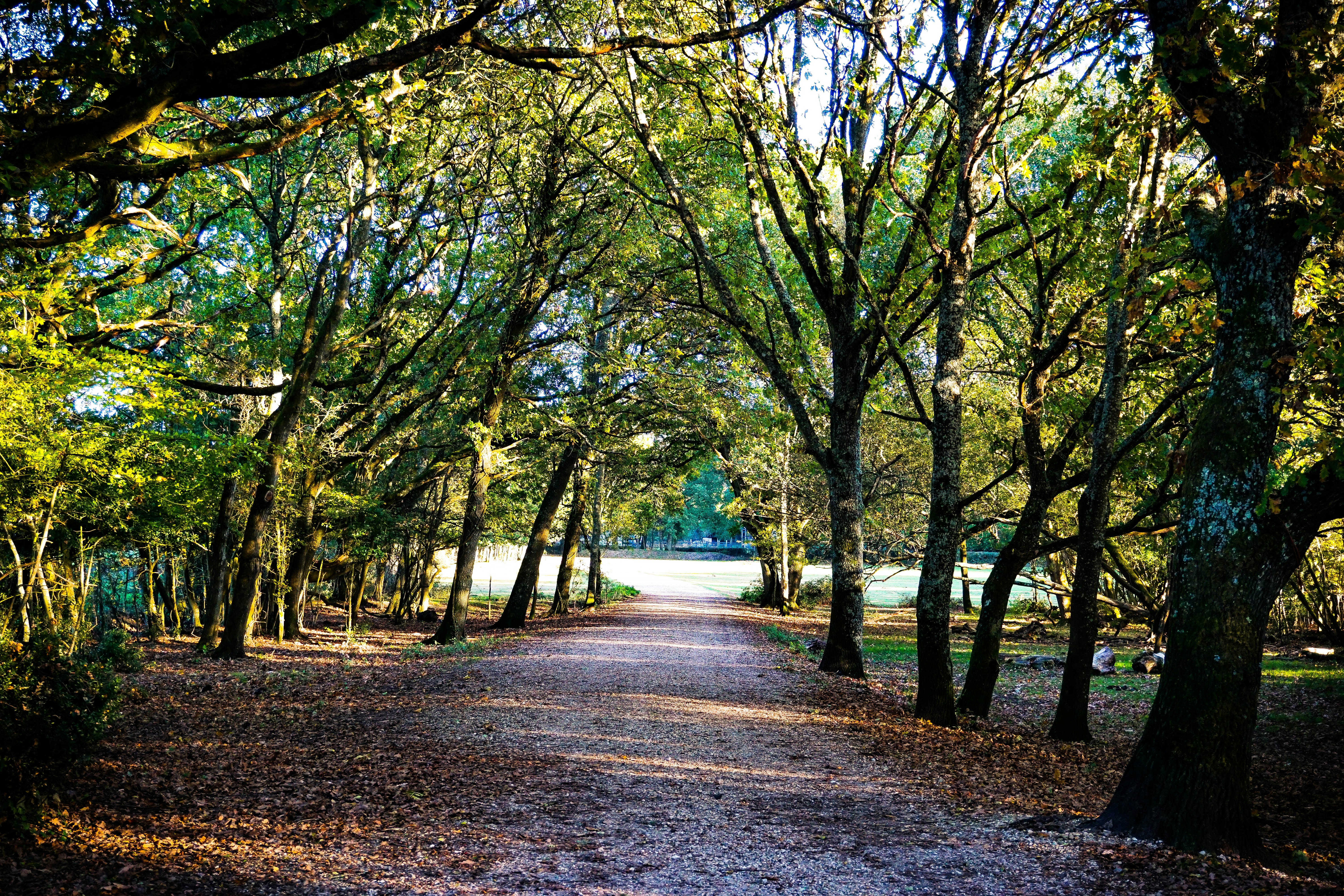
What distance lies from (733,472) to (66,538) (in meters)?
16.1

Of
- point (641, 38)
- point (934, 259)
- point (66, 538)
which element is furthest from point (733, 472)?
point (641, 38)

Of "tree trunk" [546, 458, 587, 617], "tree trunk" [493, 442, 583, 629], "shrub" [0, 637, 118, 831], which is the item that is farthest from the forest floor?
"tree trunk" [546, 458, 587, 617]

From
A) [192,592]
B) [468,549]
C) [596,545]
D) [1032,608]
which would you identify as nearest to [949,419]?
[468,549]

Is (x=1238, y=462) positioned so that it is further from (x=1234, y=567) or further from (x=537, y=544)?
(x=537, y=544)

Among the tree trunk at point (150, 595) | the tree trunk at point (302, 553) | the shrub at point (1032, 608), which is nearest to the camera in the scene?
the tree trunk at point (150, 595)

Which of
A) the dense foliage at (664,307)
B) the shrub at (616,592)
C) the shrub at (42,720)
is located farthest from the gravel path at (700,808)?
the shrub at (616,592)

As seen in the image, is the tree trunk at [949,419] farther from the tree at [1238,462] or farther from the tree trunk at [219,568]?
the tree trunk at [219,568]

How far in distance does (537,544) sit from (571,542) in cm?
442

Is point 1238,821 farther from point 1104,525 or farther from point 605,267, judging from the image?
point 605,267

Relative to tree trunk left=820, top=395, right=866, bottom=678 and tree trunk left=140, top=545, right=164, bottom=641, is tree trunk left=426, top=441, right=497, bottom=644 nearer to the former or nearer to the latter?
tree trunk left=140, top=545, right=164, bottom=641

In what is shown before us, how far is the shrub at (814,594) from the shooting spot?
3591cm

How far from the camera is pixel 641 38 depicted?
6.61 meters

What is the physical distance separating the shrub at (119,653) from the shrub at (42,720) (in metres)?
3.85

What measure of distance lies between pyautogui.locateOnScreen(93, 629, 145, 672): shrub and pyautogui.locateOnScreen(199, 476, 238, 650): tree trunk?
3932mm
